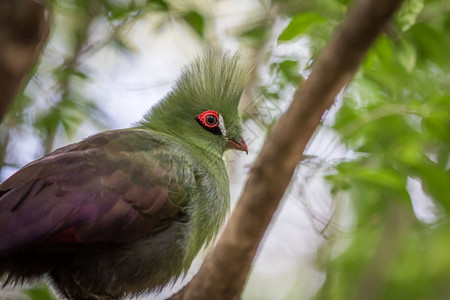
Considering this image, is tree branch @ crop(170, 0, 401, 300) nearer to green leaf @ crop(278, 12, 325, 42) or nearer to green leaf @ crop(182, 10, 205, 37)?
green leaf @ crop(278, 12, 325, 42)

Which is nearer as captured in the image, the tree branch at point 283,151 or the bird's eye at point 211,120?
the tree branch at point 283,151

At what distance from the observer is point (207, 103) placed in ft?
9.61

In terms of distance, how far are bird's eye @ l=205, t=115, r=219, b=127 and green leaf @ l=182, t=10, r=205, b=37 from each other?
1.40ft

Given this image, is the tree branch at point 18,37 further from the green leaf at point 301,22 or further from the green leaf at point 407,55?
the green leaf at point 407,55

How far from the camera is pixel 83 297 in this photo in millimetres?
2553

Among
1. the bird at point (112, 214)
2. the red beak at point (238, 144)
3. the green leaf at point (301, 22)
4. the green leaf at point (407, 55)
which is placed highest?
the green leaf at point (407, 55)

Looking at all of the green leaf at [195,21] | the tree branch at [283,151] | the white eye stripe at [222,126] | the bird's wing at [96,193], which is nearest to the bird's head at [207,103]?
the white eye stripe at [222,126]

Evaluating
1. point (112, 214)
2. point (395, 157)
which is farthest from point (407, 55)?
point (112, 214)

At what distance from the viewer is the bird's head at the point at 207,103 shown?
114 inches

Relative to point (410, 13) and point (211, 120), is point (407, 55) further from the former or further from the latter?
point (211, 120)

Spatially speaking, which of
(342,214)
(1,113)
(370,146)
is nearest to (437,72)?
(370,146)

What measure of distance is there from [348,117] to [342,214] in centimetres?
143

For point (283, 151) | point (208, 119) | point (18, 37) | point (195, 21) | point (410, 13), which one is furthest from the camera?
point (195, 21)

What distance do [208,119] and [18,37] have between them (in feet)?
4.52
